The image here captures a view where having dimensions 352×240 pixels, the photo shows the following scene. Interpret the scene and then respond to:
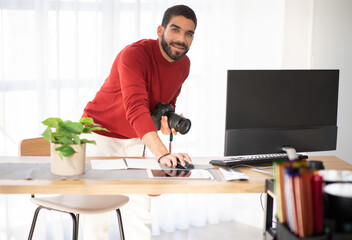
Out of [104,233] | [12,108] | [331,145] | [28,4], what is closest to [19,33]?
[28,4]

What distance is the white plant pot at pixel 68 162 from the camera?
1.80 metres

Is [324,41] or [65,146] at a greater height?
[324,41]

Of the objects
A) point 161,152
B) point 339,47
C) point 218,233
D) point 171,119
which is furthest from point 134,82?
point 339,47

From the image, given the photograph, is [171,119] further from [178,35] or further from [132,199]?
[132,199]

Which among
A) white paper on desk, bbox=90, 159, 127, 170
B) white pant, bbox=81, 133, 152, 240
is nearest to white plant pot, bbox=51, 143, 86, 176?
white paper on desk, bbox=90, 159, 127, 170

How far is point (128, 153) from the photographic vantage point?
8.48ft

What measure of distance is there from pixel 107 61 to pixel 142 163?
1.24 metres

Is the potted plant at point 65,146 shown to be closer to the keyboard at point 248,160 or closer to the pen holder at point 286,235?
the keyboard at point 248,160

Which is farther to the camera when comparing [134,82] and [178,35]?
[178,35]

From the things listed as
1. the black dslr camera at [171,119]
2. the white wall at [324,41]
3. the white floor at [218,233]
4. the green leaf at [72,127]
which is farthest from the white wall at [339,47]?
the green leaf at [72,127]

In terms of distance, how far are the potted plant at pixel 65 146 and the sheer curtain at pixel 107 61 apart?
3.74 ft

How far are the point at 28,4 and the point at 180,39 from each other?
107cm

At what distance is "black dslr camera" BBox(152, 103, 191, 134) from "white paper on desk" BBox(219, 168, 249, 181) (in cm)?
27

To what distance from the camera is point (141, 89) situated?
2180 mm
